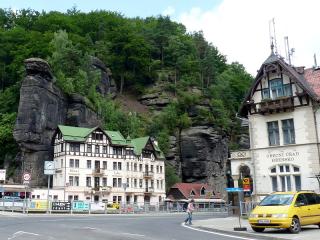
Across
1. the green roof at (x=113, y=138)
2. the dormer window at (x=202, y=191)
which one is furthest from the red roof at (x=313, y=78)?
the dormer window at (x=202, y=191)

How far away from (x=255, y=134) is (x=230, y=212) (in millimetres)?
7610

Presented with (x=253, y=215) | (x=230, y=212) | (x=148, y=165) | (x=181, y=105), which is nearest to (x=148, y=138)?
(x=148, y=165)

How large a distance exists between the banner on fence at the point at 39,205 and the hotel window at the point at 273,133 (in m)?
22.7

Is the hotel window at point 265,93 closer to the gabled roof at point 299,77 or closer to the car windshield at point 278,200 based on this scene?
the gabled roof at point 299,77

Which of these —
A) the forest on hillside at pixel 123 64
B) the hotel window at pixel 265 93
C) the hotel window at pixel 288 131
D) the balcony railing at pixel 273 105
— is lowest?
the hotel window at pixel 288 131

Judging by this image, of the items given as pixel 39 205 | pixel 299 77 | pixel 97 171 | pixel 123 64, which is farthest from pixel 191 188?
pixel 299 77

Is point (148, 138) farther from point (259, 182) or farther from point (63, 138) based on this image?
point (259, 182)

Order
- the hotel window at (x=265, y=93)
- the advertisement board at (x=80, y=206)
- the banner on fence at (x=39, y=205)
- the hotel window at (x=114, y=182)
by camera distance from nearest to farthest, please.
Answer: the hotel window at (x=265, y=93) < the banner on fence at (x=39, y=205) < the advertisement board at (x=80, y=206) < the hotel window at (x=114, y=182)

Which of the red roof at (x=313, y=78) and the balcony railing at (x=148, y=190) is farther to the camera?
the balcony railing at (x=148, y=190)

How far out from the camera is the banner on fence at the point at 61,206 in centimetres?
4269

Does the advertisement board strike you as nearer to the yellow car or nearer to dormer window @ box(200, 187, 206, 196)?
the yellow car

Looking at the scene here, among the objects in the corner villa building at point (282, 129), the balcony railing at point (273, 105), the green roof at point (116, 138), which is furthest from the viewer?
the green roof at point (116, 138)

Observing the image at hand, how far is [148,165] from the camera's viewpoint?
78312mm

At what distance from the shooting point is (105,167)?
237 feet
